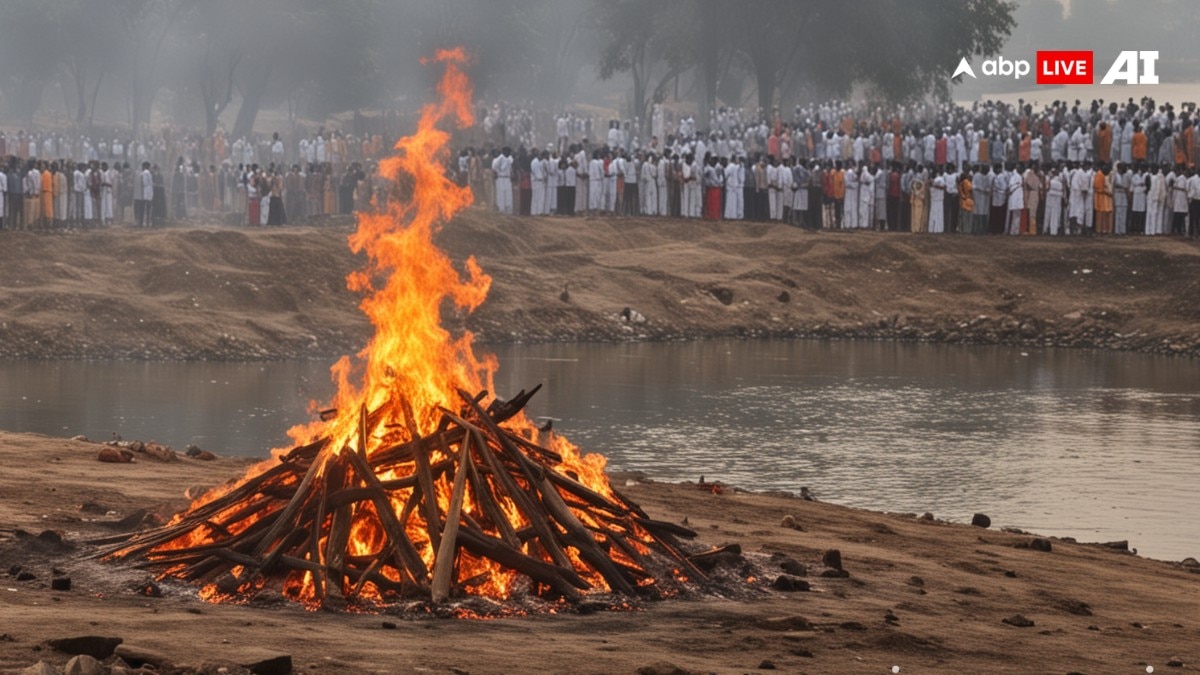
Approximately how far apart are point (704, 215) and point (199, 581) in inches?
1301

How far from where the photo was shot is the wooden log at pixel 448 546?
9703mm

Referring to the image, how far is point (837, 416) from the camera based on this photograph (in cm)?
2380

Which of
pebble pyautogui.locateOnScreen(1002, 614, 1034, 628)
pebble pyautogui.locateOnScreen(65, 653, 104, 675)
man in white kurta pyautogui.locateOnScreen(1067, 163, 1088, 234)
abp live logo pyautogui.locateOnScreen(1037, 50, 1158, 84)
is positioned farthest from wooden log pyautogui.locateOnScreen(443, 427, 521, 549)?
abp live logo pyautogui.locateOnScreen(1037, 50, 1158, 84)

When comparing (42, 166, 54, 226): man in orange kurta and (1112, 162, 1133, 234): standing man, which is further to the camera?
(1112, 162, 1133, 234): standing man

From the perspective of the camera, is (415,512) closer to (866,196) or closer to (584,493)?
(584,493)

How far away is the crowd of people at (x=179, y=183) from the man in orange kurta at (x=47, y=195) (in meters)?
0.02

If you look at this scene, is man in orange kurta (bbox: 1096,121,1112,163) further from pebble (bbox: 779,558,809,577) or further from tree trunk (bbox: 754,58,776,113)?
pebble (bbox: 779,558,809,577)

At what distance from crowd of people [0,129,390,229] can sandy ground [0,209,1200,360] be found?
2.28 m

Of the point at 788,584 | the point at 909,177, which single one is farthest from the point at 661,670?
the point at 909,177

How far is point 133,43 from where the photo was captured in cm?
6944

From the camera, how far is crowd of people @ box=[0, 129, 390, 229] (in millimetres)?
37406

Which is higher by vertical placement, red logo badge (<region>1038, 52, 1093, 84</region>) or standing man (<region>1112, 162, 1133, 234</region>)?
red logo badge (<region>1038, 52, 1093, 84</region>)

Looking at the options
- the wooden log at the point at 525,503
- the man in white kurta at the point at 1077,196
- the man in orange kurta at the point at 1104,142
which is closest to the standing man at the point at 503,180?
the man in white kurta at the point at 1077,196

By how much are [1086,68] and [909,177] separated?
65814mm
